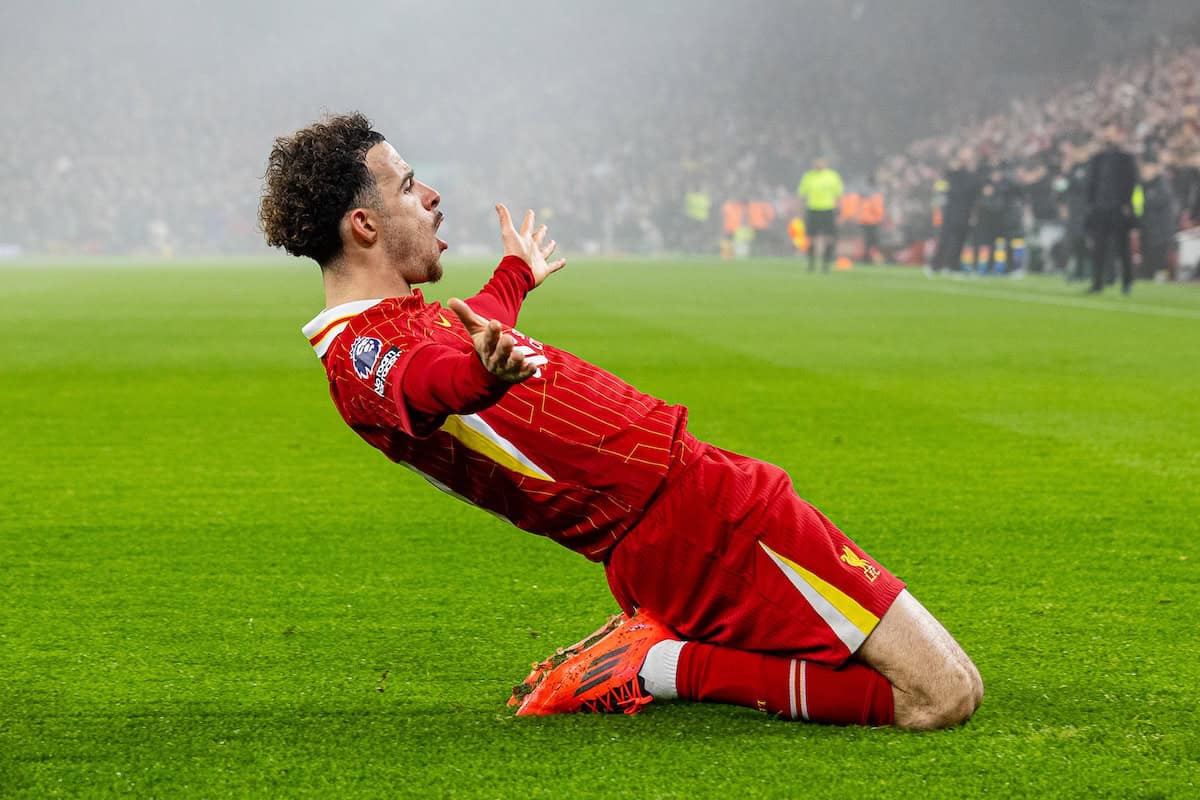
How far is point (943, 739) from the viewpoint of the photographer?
2633 millimetres

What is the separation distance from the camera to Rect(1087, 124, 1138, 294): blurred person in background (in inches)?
735

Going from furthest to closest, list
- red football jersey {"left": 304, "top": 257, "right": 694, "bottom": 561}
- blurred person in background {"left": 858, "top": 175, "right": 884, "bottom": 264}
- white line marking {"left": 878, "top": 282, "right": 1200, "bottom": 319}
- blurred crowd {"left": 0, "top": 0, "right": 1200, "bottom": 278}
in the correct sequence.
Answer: blurred person in background {"left": 858, "top": 175, "right": 884, "bottom": 264} < blurred crowd {"left": 0, "top": 0, "right": 1200, "bottom": 278} < white line marking {"left": 878, "top": 282, "right": 1200, "bottom": 319} < red football jersey {"left": 304, "top": 257, "right": 694, "bottom": 561}

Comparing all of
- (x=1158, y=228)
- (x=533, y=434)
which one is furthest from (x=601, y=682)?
(x=1158, y=228)

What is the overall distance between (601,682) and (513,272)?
86cm

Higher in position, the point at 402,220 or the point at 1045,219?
the point at 1045,219

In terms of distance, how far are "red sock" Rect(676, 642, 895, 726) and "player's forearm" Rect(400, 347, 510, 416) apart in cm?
79

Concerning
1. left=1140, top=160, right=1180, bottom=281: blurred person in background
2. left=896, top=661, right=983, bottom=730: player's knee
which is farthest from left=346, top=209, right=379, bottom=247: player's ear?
left=1140, top=160, right=1180, bottom=281: blurred person in background

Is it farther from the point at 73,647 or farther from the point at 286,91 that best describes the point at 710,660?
the point at 286,91

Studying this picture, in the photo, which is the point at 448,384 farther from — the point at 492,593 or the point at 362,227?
the point at 492,593

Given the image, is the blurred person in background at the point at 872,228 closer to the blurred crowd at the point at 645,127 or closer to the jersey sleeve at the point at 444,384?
the blurred crowd at the point at 645,127

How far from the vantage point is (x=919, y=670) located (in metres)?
2.67

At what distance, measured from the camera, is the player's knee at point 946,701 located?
105 inches

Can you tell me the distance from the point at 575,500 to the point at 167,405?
583 centimetres

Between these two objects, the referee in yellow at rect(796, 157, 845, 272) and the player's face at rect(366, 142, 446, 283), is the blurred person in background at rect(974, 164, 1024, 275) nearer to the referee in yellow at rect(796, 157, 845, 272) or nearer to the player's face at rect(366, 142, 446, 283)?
the referee in yellow at rect(796, 157, 845, 272)
